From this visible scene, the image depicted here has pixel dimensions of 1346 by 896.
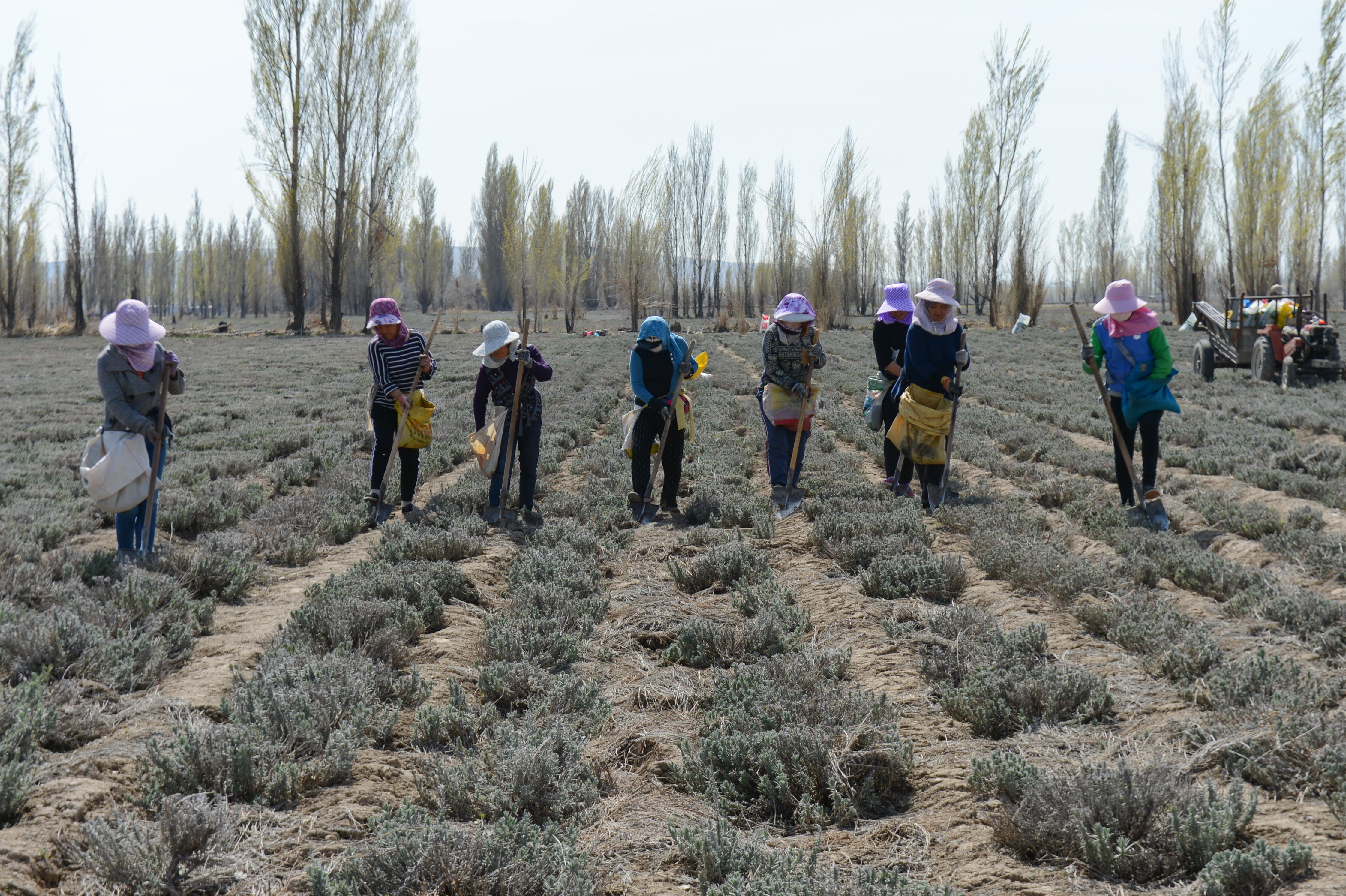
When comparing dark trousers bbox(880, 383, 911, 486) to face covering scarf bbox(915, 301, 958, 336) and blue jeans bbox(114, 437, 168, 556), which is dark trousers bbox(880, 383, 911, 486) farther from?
blue jeans bbox(114, 437, 168, 556)

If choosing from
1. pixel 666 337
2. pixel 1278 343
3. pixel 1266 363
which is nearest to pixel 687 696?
pixel 666 337

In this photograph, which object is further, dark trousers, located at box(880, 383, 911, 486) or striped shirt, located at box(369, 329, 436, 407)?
dark trousers, located at box(880, 383, 911, 486)

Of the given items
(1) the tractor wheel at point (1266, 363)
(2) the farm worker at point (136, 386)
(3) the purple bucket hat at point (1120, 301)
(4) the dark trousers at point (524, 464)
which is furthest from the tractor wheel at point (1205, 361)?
(2) the farm worker at point (136, 386)

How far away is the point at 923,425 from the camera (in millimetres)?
7746

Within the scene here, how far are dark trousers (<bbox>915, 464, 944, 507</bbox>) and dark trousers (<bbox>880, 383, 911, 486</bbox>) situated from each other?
190 millimetres

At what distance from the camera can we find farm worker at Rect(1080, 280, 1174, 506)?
23.2ft

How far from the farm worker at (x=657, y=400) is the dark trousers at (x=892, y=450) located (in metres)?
1.98

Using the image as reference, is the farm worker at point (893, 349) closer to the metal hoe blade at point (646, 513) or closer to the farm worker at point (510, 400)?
the metal hoe blade at point (646, 513)

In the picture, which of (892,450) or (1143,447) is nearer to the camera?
(1143,447)

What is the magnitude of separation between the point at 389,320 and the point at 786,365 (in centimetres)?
379

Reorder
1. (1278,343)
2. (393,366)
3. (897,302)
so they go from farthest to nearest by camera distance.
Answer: (1278,343)
(897,302)
(393,366)

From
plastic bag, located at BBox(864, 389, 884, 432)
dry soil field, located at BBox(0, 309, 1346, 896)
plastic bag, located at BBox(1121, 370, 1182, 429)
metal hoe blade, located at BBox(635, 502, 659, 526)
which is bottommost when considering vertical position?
dry soil field, located at BBox(0, 309, 1346, 896)

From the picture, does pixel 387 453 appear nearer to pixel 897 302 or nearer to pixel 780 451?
pixel 780 451

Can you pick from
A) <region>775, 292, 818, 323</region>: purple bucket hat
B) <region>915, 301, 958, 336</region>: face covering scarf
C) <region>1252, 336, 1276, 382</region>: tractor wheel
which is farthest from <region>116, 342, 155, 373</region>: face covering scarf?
<region>1252, 336, 1276, 382</region>: tractor wheel
